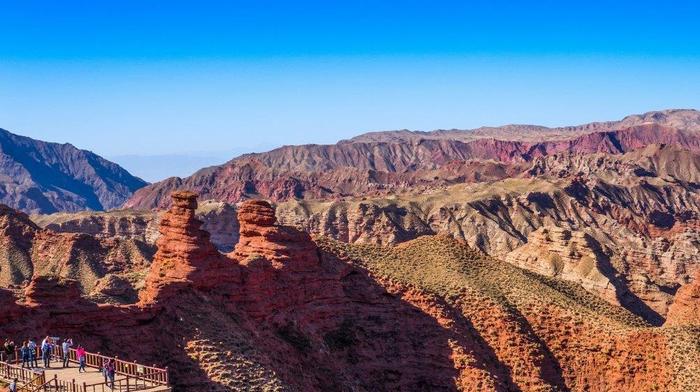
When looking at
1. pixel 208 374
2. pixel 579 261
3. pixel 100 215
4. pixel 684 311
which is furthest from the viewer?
pixel 100 215

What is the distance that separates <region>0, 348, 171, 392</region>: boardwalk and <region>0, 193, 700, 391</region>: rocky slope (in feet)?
11.1

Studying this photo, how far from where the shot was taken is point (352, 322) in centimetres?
5334

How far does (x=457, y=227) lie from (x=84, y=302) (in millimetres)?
156026

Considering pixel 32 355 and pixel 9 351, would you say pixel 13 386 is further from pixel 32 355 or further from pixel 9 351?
pixel 9 351

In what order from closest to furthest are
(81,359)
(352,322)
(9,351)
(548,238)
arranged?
(81,359) → (9,351) → (352,322) → (548,238)

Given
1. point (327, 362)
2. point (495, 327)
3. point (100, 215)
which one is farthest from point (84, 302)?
point (100, 215)

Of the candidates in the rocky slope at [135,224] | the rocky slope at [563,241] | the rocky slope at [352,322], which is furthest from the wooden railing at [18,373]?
the rocky slope at [135,224]

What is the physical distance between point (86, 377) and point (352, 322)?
22.3 m

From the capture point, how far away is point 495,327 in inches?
2130

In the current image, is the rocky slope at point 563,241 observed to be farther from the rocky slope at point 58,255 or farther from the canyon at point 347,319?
the rocky slope at point 58,255

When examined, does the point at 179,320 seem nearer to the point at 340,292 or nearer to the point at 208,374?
the point at 208,374

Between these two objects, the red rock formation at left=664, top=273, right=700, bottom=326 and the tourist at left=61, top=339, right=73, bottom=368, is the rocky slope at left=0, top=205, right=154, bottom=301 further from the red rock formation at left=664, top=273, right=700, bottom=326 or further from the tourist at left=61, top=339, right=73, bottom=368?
the red rock formation at left=664, top=273, right=700, bottom=326

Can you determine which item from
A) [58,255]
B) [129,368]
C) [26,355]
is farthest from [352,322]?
[58,255]

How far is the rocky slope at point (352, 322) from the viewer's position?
133 ft
